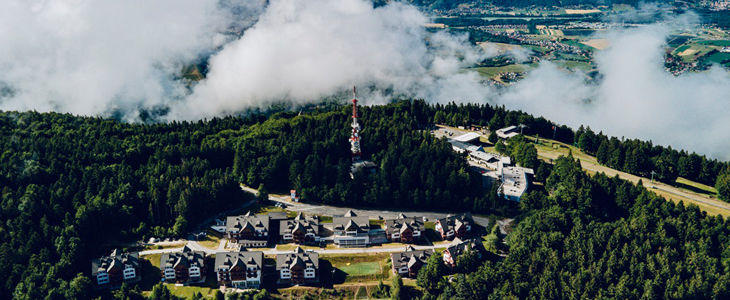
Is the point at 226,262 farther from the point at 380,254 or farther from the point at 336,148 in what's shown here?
the point at 336,148

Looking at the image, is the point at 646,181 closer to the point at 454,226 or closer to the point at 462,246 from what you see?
the point at 454,226

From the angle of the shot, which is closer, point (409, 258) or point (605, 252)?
point (409, 258)

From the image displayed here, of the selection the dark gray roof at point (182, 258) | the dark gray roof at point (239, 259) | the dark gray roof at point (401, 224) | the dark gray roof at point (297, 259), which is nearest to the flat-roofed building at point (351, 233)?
the dark gray roof at point (401, 224)

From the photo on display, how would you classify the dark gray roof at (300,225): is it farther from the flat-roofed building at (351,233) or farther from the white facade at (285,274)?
the white facade at (285,274)

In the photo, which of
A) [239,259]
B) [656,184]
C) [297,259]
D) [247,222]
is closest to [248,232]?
[247,222]

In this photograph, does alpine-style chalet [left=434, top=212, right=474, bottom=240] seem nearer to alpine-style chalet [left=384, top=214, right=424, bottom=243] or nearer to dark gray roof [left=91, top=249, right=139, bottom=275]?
alpine-style chalet [left=384, top=214, right=424, bottom=243]

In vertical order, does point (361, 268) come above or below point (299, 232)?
below

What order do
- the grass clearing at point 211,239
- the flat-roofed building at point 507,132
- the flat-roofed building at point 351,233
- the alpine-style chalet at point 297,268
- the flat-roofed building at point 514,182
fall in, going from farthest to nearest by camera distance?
the flat-roofed building at point 507,132 → the flat-roofed building at point 514,182 → the flat-roofed building at point 351,233 → the grass clearing at point 211,239 → the alpine-style chalet at point 297,268
